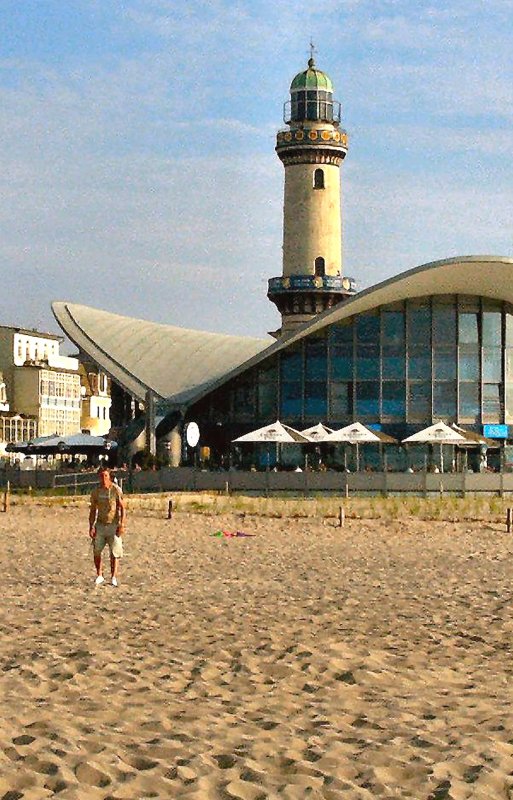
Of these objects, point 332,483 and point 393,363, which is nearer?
point 332,483

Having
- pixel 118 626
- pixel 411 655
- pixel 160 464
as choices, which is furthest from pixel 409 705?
pixel 160 464

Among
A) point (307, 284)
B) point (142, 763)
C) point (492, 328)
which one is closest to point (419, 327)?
point (492, 328)

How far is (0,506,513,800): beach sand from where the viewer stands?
7730 millimetres

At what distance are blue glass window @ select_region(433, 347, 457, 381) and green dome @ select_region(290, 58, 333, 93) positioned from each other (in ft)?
72.0

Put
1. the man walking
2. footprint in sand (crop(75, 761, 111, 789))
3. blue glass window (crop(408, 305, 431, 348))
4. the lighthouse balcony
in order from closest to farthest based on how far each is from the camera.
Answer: footprint in sand (crop(75, 761, 111, 789))
the man walking
blue glass window (crop(408, 305, 431, 348))
the lighthouse balcony

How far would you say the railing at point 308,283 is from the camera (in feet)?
205

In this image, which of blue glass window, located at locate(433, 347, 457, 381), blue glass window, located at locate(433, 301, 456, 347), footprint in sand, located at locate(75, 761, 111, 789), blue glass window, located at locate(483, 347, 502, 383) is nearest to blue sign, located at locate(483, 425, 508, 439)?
blue glass window, located at locate(483, 347, 502, 383)

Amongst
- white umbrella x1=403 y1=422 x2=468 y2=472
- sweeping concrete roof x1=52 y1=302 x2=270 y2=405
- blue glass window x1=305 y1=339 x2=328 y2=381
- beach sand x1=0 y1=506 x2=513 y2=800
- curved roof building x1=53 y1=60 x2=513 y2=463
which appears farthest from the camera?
sweeping concrete roof x1=52 y1=302 x2=270 y2=405

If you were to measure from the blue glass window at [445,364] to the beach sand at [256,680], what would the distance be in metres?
26.1

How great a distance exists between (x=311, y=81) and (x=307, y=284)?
416 inches

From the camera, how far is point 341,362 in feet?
160

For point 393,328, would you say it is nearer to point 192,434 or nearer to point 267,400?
point 267,400

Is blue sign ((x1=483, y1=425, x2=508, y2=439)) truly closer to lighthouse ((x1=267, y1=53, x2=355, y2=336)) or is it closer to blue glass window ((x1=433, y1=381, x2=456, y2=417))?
blue glass window ((x1=433, y1=381, x2=456, y2=417))

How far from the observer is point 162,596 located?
1722 cm
